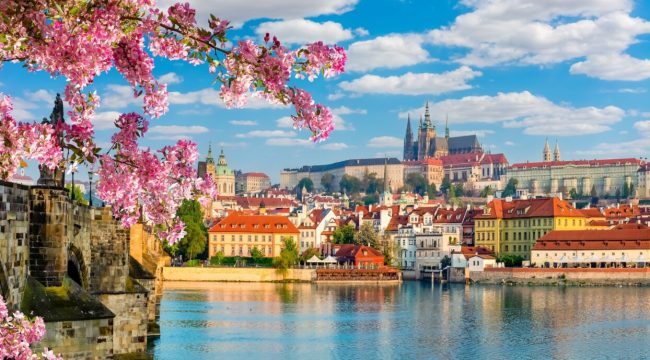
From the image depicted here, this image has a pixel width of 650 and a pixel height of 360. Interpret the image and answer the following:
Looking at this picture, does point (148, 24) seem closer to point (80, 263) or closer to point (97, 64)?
point (97, 64)

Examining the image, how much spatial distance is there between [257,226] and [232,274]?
63.2ft

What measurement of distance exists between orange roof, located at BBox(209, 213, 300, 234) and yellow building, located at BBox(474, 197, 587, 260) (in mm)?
25685

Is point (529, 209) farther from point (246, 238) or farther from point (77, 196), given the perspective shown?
point (77, 196)

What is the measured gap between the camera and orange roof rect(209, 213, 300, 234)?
385ft

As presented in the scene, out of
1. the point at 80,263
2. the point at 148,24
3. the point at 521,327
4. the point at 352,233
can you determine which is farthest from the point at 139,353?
the point at 352,233

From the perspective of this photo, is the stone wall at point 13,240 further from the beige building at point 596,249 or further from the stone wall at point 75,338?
the beige building at point 596,249

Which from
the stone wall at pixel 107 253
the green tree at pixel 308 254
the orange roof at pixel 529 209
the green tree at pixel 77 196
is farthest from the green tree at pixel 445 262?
the stone wall at pixel 107 253

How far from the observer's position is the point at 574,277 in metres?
103

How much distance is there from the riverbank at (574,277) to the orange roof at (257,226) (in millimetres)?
26555

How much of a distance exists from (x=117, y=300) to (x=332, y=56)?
18460 mm

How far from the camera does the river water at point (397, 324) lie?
43.8 m

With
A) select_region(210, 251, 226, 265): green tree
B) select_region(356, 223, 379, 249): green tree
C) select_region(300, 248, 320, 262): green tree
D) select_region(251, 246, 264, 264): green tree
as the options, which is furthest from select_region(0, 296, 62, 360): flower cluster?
select_region(356, 223, 379, 249): green tree

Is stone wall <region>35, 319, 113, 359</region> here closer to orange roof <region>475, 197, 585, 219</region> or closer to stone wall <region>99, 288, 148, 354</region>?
stone wall <region>99, 288, 148, 354</region>

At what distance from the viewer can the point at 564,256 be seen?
356 feet
